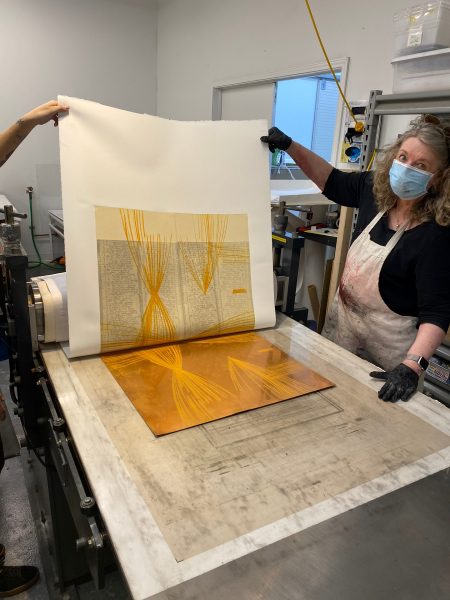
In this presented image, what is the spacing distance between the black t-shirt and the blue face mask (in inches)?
3.6

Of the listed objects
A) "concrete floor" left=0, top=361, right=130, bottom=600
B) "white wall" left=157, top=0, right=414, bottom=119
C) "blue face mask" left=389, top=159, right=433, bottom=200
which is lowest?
"concrete floor" left=0, top=361, right=130, bottom=600

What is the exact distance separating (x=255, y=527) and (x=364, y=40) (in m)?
2.50

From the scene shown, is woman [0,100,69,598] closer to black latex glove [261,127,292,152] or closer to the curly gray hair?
black latex glove [261,127,292,152]

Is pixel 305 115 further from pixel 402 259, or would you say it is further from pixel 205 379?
pixel 205 379

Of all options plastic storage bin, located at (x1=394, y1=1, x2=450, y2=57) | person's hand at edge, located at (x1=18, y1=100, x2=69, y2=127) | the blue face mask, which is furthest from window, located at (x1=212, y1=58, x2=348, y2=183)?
person's hand at edge, located at (x1=18, y1=100, x2=69, y2=127)

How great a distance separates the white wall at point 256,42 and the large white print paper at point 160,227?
1454 mm

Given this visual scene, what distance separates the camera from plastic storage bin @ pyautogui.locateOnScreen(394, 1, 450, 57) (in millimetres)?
1596

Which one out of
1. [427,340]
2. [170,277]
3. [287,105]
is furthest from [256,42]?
[427,340]

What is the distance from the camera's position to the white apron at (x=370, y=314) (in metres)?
1.23

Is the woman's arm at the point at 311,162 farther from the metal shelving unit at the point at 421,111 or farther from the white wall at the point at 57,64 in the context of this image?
the white wall at the point at 57,64

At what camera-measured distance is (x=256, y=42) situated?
3.09m

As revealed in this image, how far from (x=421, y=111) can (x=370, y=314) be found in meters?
0.93

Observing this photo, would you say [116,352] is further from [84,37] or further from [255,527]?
[84,37]

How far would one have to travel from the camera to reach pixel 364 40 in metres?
2.28
